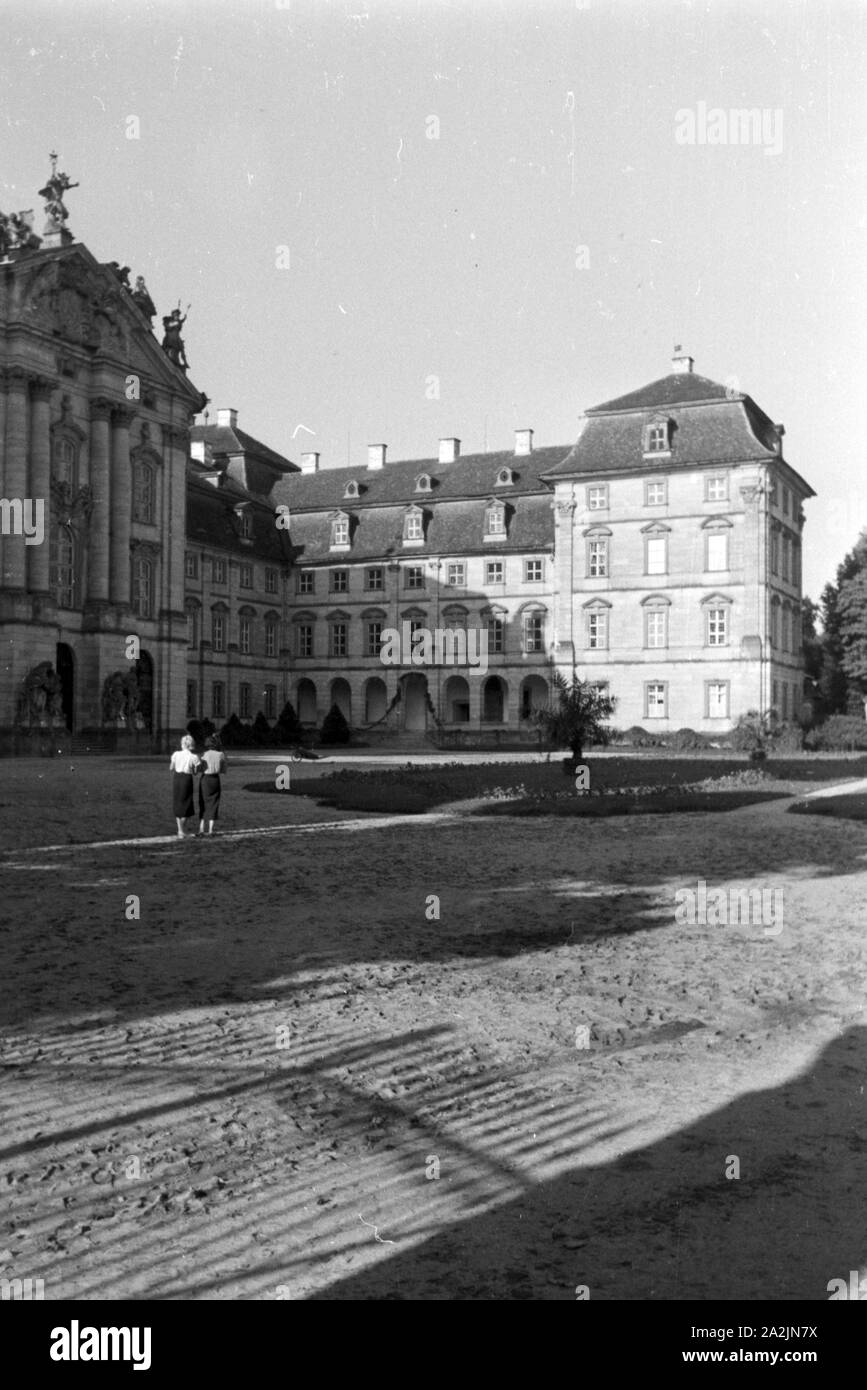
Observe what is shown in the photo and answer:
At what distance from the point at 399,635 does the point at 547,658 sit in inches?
366

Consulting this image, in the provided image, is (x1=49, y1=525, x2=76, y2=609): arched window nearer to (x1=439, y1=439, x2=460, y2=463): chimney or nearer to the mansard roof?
the mansard roof

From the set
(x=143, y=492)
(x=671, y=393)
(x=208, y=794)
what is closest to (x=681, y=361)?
(x=671, y=393)

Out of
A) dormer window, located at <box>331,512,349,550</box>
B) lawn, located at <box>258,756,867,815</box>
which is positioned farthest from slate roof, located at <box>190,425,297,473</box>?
lawn, located at <box>258,756,867,815</box>

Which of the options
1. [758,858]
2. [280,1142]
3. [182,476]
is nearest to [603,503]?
[182,476]

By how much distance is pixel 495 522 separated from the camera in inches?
2864

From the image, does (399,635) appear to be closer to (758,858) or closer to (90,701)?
(90,701)

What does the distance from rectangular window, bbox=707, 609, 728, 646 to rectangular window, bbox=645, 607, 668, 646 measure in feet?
7.21

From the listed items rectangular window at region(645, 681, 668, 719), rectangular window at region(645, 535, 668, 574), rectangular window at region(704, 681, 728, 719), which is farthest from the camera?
rectangular window at region(645, 535, 668, 574)

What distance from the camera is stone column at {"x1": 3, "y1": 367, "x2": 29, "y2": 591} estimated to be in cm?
4978

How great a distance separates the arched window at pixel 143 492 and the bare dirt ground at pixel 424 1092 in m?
46.2

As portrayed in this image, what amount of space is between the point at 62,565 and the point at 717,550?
31877 mm

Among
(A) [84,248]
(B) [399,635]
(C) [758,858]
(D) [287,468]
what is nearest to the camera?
(C) [758,858]

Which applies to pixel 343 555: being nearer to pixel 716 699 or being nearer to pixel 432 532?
pixel 432 532
